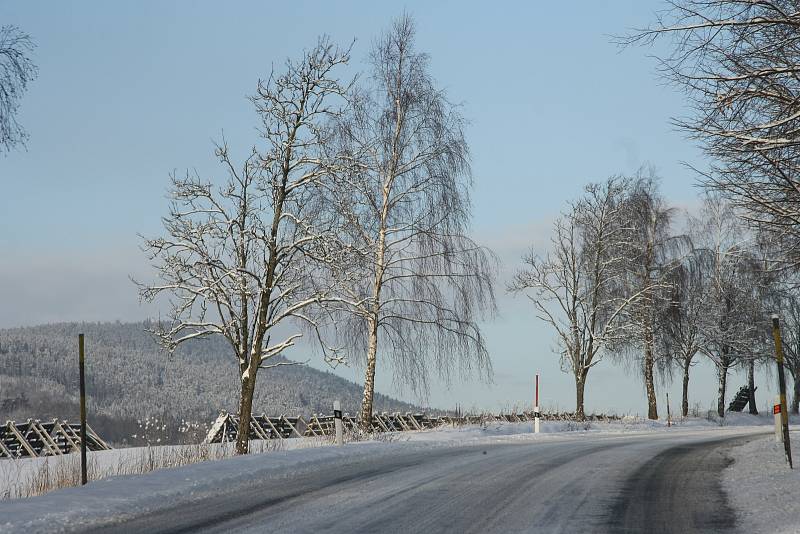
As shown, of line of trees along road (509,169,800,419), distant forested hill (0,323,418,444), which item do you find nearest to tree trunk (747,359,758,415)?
line of trees along road (509,169,800,419)

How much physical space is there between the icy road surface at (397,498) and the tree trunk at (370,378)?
8.28 meters

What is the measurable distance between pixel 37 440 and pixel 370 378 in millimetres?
12020

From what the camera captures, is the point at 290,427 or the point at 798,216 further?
the point at 290,427

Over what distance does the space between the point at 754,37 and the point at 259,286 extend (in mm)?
11027

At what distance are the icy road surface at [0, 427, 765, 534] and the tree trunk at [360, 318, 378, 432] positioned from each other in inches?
326

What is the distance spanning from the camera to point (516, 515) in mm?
8305

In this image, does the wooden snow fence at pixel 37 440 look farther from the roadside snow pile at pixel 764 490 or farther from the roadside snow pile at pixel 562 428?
the roadside snow pile at pixel 764 490

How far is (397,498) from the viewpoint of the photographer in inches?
369

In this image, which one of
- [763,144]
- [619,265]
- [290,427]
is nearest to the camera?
[763,144]

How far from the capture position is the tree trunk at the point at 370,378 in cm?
2258

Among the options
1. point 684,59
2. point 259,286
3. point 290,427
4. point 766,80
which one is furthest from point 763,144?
point 290,427

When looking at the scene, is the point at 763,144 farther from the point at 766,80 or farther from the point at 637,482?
the point at 637,482

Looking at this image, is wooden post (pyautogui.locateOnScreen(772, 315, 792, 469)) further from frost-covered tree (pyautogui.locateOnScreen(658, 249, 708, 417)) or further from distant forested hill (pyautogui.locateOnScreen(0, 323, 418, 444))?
distant forested hill (pyautogui.locateOnScreen(0, 323, 418, 444))

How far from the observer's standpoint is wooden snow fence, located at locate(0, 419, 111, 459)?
26.0 metres
